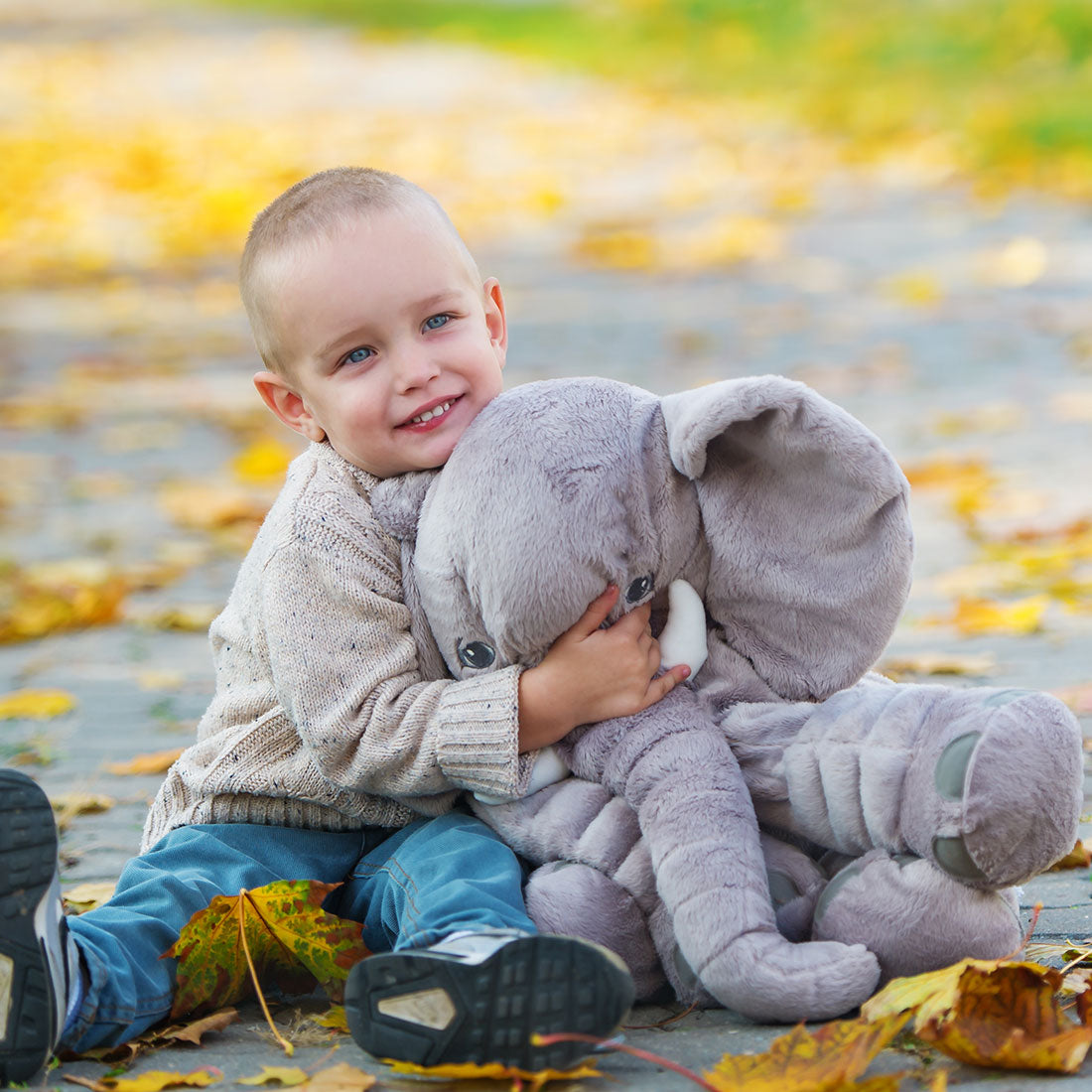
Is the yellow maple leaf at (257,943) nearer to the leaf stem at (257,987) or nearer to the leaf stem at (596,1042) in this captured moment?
the leaf stem at (257,987)

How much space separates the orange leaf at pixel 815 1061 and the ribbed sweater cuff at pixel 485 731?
0.58m

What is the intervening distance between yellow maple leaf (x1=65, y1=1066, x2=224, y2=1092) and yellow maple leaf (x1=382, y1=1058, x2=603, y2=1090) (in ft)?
0.84

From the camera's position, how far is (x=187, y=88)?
21.8m

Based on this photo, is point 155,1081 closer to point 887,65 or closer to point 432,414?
point 432,414

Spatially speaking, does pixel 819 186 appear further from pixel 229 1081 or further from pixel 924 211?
pixel 229 1081

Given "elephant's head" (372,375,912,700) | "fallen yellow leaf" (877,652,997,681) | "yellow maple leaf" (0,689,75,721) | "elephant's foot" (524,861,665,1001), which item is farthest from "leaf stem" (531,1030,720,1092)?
"yellow maple leaf" (0,689,75,721)

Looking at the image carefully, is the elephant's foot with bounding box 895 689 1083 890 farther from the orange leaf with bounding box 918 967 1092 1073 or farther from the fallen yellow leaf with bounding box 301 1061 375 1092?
the fallen yellow leaf with bounding box 301 1061 375 1092

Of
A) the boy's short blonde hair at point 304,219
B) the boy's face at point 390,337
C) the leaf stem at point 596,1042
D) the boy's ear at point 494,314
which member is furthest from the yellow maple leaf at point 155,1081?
the boy's ear at point 494,314

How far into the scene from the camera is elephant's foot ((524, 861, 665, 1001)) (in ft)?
7.92

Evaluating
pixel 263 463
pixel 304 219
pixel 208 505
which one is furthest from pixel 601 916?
pixel 263 463

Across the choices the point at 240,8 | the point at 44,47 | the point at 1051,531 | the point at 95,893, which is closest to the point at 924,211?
the point at 1051,531

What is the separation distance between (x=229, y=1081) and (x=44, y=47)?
2899cm

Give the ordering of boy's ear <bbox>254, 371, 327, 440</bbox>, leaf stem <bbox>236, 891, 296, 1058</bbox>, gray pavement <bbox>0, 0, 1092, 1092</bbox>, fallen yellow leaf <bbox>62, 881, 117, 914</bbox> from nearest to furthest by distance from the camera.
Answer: leaf stem <bbox>236, 891, 296, 1058</bbox>
boy's ear <bbox>254, 371, 327, 440</bbox>
fallen yellow leaf <bbox>62, 881, 117, 914</bbox>
gray pavement <bbox>0, 0, 1092, 1092</bbox>

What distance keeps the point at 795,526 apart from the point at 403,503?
23.5 inches
